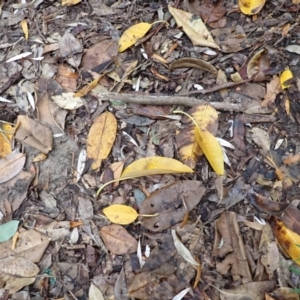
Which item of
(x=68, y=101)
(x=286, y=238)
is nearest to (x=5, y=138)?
(x=68, y=101)

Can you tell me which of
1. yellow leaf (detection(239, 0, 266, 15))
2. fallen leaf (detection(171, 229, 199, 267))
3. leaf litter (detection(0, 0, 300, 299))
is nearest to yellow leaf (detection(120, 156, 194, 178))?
leaf litter (detection(0, 0, 300, 299))

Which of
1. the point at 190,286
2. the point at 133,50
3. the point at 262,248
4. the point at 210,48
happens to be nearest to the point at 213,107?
the point at 210,48

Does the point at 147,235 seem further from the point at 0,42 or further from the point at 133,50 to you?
the point at 0,42

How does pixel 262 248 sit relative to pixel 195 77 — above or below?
below

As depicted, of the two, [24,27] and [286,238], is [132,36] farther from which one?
[286,238]

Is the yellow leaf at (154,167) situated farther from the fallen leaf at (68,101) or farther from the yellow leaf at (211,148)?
the fallen leaf at (68,101)

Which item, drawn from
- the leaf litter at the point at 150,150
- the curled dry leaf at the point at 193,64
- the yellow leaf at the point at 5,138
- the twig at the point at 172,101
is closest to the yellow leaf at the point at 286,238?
the leaf litter at the point at 150,150
